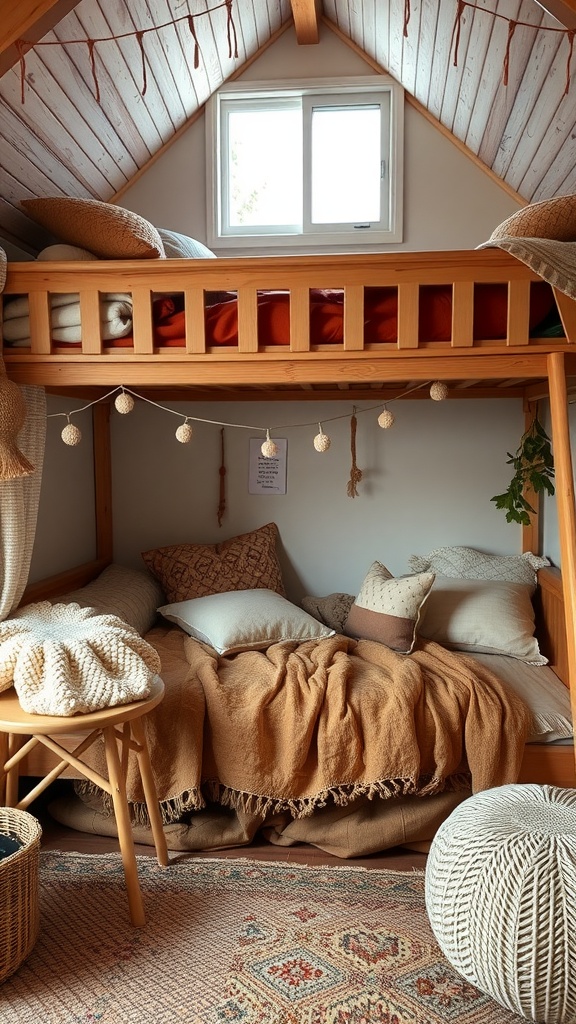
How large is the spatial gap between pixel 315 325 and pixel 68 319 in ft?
2.24

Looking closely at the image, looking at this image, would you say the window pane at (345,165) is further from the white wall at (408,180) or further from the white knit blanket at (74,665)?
the white knit blanket at (74,665)

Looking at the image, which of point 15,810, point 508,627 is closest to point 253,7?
point 508,627

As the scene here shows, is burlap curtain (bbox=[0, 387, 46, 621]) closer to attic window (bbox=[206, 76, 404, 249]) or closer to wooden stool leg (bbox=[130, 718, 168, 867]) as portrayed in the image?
wooden stool leg (bbox=[130, 718, 168, 867])

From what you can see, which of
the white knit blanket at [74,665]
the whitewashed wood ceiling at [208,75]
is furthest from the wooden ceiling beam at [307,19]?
the white knit blanket at [74,665]

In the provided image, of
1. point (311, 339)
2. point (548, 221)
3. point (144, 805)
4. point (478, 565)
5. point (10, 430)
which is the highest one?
point (548, 221)

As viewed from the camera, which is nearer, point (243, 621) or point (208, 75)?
point (243, 621)

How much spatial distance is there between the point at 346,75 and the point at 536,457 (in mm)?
1696

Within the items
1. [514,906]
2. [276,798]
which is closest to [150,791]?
[276,798]

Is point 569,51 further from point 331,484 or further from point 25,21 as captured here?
point 331,484

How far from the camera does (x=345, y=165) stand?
3.28 metres

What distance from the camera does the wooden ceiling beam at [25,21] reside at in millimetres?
1942

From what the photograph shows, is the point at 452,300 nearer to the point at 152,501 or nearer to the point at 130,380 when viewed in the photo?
the point at 130,380

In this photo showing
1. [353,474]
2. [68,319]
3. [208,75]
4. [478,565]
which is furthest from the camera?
[353,474]

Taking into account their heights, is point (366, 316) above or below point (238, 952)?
above
